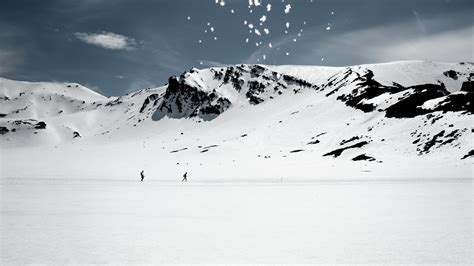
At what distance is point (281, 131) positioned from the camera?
342ft

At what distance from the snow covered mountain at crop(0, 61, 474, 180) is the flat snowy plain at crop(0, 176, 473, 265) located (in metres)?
24.2

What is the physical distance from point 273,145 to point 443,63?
156 meters

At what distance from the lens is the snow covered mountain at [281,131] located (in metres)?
52.5

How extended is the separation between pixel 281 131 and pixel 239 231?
91949 mm

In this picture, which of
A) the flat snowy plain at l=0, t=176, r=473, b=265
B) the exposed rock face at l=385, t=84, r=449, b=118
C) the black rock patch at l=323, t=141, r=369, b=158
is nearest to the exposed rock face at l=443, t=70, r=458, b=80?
the exposed rock face at l=385, t=84, r=449, b=118

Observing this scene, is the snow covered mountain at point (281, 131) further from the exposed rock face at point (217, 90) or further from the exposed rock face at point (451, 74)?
the exposed rock face at point (451, 74)

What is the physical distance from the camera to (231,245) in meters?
11.3

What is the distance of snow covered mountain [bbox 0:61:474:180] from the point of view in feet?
172

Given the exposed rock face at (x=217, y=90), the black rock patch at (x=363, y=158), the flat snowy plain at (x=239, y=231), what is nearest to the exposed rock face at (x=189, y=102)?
the exposed rock face at (x=217, y=90)

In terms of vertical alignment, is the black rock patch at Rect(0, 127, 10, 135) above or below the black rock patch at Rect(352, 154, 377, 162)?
above

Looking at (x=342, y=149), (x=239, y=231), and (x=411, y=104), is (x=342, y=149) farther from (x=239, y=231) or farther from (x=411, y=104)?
(x=239, y=231)

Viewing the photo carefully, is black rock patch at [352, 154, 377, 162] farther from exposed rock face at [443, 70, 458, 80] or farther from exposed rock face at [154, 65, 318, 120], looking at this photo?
exposed rock face at [443, 70, 458, 80]

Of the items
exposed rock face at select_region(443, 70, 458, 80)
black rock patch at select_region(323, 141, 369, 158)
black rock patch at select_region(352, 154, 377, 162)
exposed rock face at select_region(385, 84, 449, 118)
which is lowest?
black rock patch at select_region(352, 154, 377, 162)

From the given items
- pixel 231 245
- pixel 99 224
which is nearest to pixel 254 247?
pixel 231 245
